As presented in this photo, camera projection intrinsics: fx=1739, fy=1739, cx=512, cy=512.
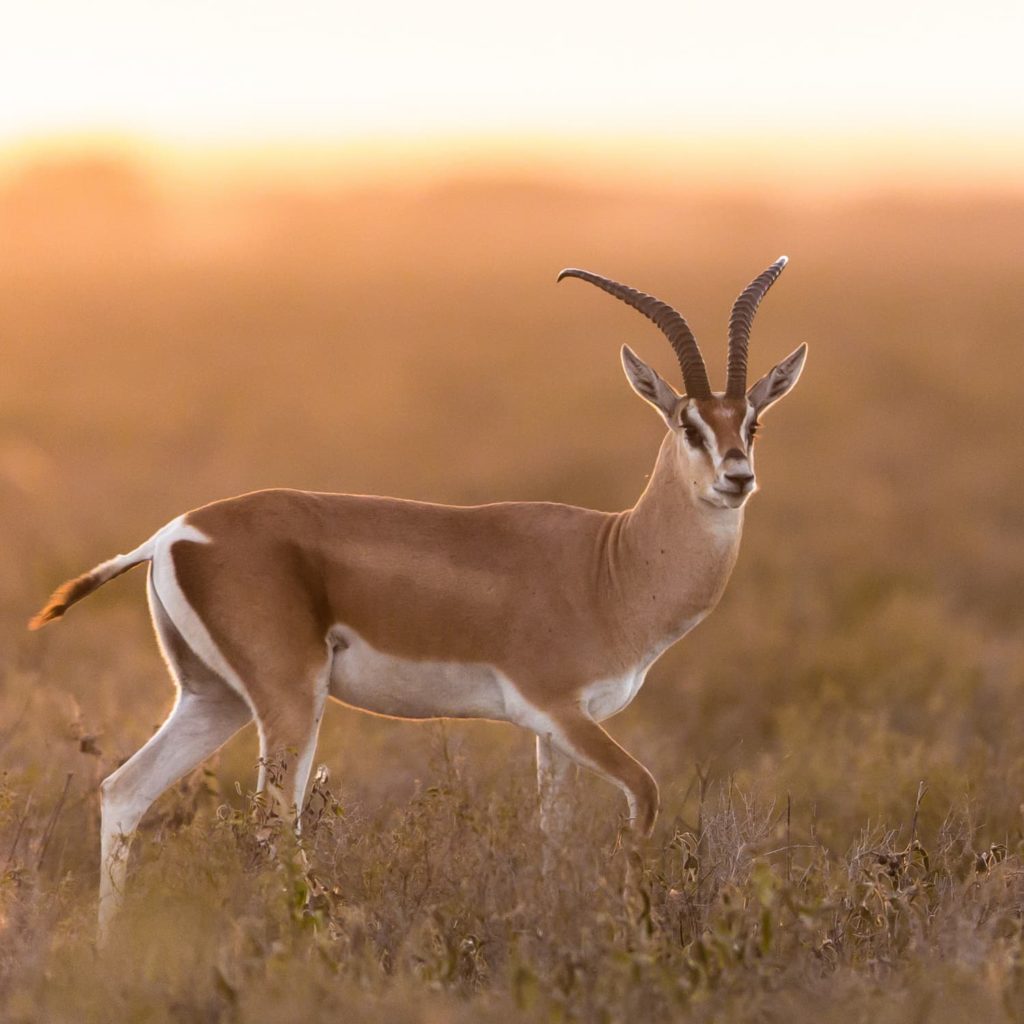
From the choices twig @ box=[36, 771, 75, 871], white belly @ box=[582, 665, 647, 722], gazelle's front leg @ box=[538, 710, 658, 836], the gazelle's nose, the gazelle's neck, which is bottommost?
twig @ box=[36, 771, 75, 871]

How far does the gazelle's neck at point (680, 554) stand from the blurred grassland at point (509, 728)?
2.90 feet

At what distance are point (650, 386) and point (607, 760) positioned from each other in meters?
1.90

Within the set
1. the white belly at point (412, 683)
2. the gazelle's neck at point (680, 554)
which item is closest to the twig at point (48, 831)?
the white belly at point (412, 683)

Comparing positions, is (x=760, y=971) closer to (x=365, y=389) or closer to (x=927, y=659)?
(x=927, y=659)

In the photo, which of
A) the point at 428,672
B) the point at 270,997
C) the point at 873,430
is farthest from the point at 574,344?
the point at 270,997

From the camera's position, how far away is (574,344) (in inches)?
1567

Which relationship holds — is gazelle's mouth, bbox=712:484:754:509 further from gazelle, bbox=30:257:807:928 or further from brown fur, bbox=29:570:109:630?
brown fur, bbox=29:570:109:630

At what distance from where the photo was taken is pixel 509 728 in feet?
41.2

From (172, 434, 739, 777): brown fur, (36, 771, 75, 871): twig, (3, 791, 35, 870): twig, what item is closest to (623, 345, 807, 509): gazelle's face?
(172, 434, 739, 777): brown fur

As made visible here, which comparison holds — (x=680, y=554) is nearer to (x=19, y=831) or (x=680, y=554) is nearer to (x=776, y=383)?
(x=776, y=383)

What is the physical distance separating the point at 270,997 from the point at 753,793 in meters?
2.66

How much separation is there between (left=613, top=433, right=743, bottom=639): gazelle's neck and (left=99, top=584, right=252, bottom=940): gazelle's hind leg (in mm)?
1964

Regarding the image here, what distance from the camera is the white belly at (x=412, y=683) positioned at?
789 centimetres

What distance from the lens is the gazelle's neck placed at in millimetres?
8117
